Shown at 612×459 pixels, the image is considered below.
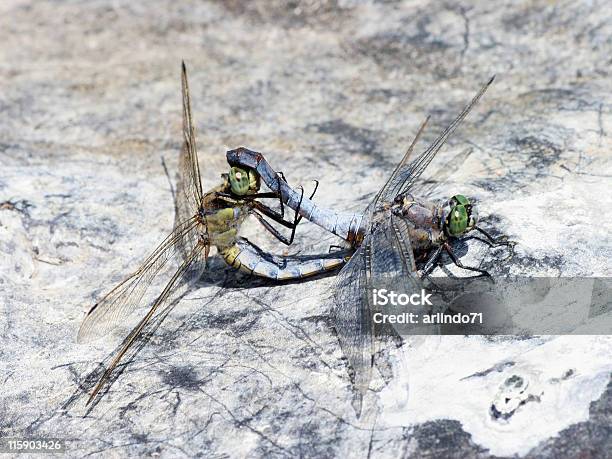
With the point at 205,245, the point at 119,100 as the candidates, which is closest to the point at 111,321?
the point at 205,245

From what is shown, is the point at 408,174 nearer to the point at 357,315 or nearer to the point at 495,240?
the point at 495,240

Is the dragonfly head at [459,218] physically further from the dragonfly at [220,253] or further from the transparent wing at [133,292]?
the transparent wing at [133,292]

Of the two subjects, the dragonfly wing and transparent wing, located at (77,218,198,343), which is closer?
the dragonfly wing

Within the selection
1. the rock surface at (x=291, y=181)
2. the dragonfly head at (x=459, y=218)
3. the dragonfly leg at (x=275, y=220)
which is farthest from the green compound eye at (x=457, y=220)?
the dragonfly leg at (x=275, y=220)

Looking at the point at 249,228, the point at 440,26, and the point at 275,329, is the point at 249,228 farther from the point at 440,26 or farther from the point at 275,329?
the point at 440,26

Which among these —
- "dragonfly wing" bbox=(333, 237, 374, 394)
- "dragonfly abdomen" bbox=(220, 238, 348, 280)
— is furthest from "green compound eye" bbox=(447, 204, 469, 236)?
"dragonfly abdomen" bbox=(220, 238, 348, 280)

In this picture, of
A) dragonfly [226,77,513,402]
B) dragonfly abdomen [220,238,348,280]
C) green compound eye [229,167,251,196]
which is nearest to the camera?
dragonfly [226,77,513,402]

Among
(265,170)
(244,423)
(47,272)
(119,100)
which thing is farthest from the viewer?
(119,100)

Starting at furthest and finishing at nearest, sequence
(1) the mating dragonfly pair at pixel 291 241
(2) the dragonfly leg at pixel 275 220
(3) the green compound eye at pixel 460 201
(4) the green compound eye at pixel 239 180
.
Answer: (2) the dragonfly leg at pixel 275 220 < (4) the green compound eye at pixel 239 180 < (3) the green compound eye at pixel 460 201 < (1) the mating dragonfly pair at pixel 291 241

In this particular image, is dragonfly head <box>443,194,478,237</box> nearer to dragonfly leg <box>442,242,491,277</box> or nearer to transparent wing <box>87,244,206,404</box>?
dragonfly leg <box>442,242,491,277</box>
